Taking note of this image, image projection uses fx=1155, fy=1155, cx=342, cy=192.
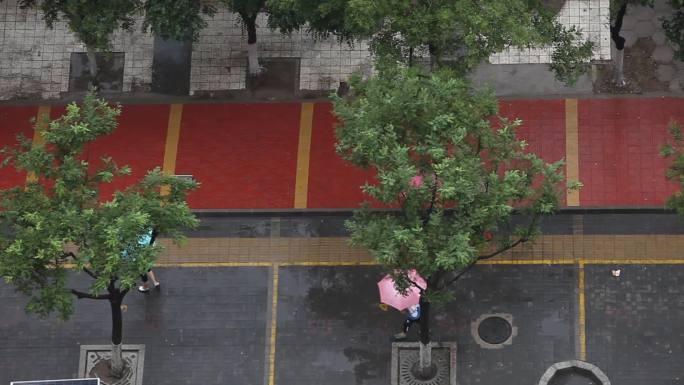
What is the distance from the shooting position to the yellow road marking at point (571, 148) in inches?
1321

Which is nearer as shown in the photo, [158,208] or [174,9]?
[158,208]

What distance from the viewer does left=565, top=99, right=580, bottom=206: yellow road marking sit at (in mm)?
33562

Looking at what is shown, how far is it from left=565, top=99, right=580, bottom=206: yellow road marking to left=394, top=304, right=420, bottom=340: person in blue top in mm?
5785

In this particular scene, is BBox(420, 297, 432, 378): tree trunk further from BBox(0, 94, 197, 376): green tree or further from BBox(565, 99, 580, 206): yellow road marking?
BBox(565, 99, 580, 206): yellow road marking

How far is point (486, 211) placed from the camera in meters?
25.1

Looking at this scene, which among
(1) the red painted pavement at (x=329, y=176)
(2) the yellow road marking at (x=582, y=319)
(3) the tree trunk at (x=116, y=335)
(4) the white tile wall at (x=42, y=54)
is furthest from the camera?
(4) the white tile wall at (x=42, y=54)

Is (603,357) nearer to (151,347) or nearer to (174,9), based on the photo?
(151,347)

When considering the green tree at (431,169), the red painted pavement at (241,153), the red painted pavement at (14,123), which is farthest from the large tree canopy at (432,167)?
the red painted pavement at (14,123)

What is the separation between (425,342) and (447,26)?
321 inches

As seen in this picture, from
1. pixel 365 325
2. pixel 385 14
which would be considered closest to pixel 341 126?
pixel 385 14

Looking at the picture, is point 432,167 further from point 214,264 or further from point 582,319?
point 214,264

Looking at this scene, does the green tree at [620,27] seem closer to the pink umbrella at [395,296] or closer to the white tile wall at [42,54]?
the pink umbrella at [395,296]

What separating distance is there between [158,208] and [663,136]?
15834 millimetres

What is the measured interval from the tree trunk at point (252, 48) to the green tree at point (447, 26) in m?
3.56
